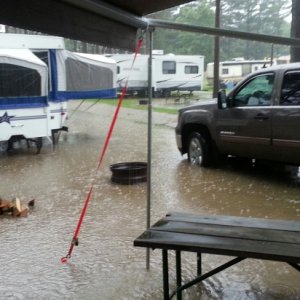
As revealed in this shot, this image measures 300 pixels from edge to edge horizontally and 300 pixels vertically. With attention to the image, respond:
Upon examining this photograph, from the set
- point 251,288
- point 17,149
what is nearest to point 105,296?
point 251,288

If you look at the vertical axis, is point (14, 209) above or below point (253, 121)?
below

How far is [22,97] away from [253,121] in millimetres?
5875

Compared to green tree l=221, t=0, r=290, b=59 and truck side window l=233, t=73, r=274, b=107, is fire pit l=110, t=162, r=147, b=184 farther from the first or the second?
green tree l=221, t=0, r=290, b=59

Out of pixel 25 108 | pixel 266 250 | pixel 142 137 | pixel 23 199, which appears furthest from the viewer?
pixel 142 137

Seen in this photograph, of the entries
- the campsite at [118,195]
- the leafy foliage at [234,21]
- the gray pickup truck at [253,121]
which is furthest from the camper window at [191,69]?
the gray pickup truck at [253,121]

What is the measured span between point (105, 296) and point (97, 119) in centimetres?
1766

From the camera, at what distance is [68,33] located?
2941 mm

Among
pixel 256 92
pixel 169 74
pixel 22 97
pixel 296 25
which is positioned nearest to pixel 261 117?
pixel 256 92

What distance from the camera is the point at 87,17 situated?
3066 mm

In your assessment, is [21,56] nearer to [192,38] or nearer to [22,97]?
[22,97]

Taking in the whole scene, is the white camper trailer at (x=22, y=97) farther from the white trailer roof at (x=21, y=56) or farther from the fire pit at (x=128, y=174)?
the fire pit at (x=128, y=174)

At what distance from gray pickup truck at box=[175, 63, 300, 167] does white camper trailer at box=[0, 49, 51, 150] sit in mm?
3973

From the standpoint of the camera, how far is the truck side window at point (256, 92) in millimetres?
8078

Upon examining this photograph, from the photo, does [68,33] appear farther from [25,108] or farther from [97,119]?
[97,119]
